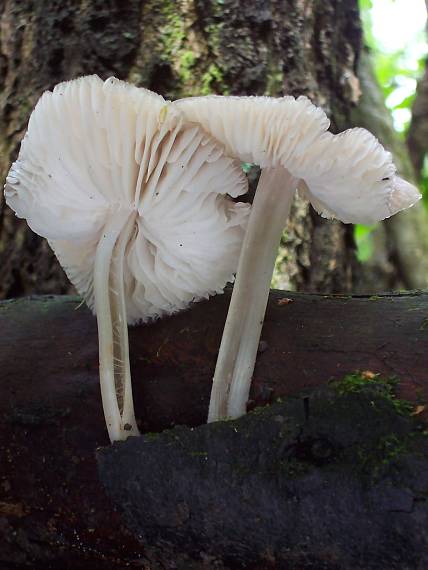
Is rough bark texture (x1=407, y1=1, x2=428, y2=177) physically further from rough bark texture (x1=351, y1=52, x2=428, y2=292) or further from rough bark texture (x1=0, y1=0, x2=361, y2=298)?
rough bark texture (x1=0, y1=0, x2=361, y2=298)

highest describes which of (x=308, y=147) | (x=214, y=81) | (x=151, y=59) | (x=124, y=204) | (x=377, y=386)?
(x=151, y=59)

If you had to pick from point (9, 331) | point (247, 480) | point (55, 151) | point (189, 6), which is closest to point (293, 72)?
point (189, 6)

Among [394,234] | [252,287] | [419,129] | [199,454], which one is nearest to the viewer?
[199,454]

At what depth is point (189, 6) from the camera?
251cm

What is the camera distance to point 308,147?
4.13 ft

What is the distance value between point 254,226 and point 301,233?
4.00 feet

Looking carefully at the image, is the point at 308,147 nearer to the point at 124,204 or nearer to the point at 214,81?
the point at 124,204

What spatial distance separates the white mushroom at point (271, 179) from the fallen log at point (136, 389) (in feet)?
0.19

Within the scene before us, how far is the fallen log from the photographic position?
1.32 meters

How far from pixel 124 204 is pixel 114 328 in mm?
335

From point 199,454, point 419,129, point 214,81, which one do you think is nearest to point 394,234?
point 419,129

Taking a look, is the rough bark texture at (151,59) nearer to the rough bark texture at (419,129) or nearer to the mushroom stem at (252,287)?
the mushroom stem at (252,287)

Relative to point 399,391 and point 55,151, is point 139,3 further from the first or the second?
point 399,391

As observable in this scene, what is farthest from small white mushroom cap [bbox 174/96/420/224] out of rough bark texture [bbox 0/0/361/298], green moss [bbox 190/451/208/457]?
rough bark texture [bbox 0/0/361/298]
